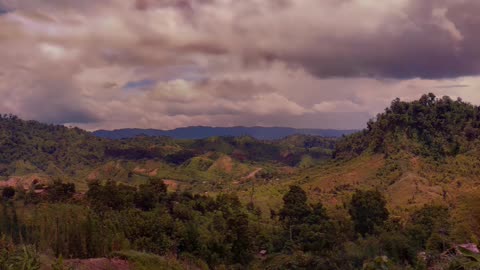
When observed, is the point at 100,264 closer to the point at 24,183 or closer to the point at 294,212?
the point at 294,212

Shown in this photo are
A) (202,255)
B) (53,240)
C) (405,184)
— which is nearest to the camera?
(53,240)

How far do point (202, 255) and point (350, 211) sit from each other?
22.9m

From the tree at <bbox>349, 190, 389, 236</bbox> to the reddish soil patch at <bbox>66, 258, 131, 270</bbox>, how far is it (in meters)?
35.4

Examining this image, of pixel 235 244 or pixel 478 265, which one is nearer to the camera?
pixel 478 265

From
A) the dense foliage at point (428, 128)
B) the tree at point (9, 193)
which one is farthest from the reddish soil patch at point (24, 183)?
the dense foliage at point (428, 128)

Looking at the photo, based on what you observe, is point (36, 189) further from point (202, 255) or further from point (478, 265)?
point (478, 265)

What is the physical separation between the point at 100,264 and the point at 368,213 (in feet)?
124

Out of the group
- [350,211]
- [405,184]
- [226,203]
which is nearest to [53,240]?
[226,203]

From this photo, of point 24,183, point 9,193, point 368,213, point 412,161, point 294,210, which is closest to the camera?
point 9,193

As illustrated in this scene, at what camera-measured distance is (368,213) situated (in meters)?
48.3

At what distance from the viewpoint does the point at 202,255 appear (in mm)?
34438

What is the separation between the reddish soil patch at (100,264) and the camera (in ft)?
48.7

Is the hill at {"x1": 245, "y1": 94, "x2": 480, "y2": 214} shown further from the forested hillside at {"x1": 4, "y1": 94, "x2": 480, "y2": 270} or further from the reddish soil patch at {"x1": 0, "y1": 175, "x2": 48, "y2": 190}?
the reddish soil patch at {"x1": 0, "y1": 175, "x2": 48, "y2": 190}

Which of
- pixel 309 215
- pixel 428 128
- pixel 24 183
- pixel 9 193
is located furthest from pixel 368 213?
pixel 24 183
